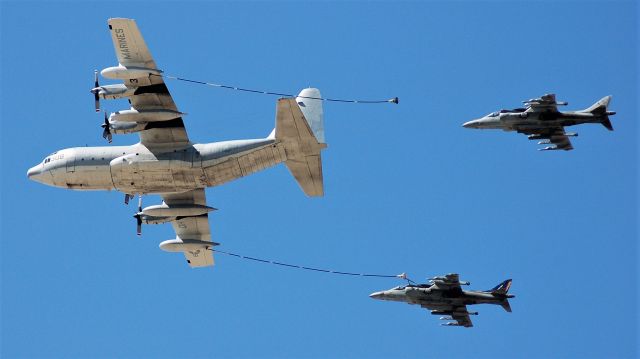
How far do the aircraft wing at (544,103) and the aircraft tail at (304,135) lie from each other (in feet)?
49.6

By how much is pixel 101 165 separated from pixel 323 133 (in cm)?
1004

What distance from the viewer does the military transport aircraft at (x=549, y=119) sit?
56.3 meters

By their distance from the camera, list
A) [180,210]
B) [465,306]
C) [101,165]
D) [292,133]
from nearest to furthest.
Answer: [292,133], [101,165], [180,210], [465,306]

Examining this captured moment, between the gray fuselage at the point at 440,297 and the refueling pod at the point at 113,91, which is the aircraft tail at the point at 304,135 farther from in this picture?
the gray fuselage at the point at 440,297

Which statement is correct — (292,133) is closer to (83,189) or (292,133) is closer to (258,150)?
(258,150)

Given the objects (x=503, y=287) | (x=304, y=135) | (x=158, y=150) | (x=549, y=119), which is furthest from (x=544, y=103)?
(x=158, y=150)

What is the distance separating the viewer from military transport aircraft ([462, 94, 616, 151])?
2217 inches

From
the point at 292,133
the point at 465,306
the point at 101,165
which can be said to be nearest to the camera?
the point at 292,133

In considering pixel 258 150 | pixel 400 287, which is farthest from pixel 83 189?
pixel 400 287

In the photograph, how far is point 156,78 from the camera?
44.5 metres

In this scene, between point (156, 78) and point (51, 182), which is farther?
point (51, 182)

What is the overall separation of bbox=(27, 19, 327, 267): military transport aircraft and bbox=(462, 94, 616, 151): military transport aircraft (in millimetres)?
15593

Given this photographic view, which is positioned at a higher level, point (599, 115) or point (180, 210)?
point (599, 115)

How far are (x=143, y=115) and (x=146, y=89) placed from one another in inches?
44.7
